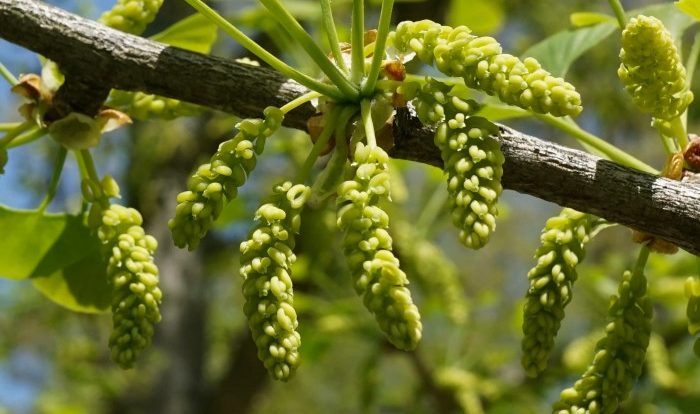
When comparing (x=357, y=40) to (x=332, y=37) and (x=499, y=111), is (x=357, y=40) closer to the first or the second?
(x=332, y=37)

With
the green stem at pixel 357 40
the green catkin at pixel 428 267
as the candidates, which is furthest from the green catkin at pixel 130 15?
the green catkin at pixel 428 267

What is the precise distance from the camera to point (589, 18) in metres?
1.25

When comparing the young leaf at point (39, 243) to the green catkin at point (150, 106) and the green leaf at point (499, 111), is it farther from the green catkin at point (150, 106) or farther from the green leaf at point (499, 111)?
the green leaf at point (499, 111)

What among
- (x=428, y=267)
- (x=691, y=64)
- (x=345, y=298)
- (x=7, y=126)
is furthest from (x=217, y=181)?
(x=345, y=298)

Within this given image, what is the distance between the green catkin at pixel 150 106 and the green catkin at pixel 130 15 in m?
0.08

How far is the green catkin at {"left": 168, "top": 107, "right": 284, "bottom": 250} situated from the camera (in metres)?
0.65

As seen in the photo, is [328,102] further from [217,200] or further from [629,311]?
[629,311]

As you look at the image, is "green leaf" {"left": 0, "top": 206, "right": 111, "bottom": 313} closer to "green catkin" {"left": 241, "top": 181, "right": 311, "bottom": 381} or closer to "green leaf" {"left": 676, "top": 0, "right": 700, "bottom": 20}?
"green catkin" {"left": 241, "top": 181, "right": 311, "bottom": 381}

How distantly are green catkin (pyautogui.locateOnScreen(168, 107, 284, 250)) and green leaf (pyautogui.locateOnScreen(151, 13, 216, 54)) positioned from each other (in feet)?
1.54

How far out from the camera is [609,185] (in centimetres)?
76

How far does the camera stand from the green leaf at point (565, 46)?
1.22 meters

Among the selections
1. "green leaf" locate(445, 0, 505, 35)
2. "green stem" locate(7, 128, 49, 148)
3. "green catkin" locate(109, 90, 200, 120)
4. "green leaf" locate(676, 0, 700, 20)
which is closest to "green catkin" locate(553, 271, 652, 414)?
"green leaf" locate(676, 0, 700, 20)

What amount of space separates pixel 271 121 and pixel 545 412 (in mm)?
2301

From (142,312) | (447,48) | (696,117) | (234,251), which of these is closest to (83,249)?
(142,312)
